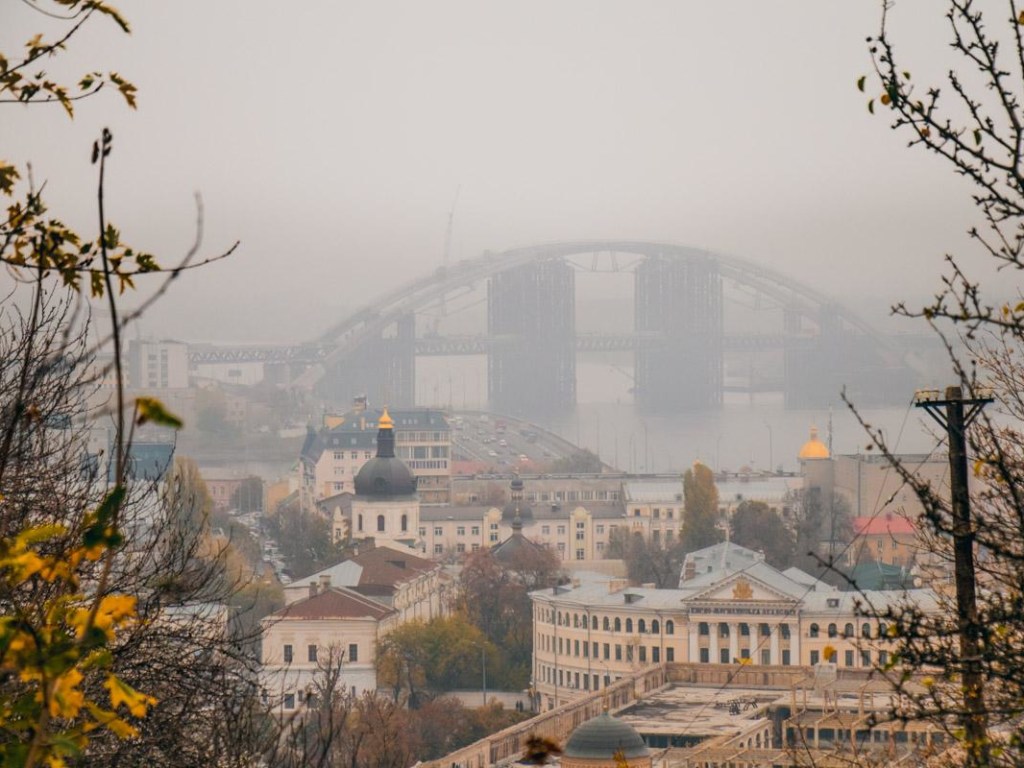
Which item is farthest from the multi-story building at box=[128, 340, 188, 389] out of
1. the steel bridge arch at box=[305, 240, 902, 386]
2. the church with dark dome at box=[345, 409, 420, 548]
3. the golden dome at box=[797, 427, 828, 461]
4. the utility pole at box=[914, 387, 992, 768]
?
the utility pole at box=[914, 387, 992, 768]

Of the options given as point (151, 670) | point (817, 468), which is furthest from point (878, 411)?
point (151, 670)

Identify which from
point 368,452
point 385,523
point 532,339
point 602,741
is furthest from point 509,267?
point 602,741

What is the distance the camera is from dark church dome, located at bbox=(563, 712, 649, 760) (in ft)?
61.5

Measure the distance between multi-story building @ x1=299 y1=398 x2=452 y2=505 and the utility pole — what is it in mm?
50037

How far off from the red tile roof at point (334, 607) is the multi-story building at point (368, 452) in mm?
22378

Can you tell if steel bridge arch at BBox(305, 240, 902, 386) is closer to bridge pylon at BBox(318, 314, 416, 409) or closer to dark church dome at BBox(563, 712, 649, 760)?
bridge pylon at BBox(318, 314, 416, 409)

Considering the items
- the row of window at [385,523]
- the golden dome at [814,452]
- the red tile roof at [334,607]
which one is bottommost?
the red tile roof at [334,607]

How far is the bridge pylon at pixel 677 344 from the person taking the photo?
102 metres

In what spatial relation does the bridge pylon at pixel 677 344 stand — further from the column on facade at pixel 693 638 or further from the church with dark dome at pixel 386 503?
the column on facade at pixel 693 638

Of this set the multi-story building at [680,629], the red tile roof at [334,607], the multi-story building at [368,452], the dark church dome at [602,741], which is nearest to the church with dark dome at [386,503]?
the red tile roof at [334,607]

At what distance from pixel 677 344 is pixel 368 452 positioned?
4331 cm

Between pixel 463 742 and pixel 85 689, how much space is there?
1901 cm

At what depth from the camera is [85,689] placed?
231 inches

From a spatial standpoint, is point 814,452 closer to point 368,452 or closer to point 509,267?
point 368,452
